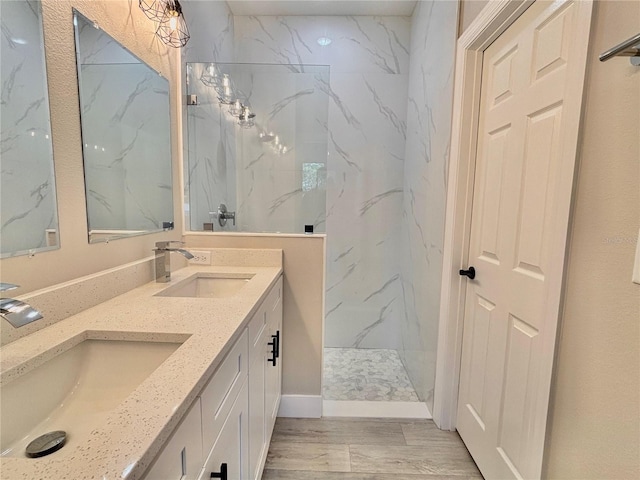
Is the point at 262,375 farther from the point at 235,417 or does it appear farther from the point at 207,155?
the point at 207,155

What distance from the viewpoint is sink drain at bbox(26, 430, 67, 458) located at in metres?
0.58

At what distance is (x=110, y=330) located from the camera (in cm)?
80

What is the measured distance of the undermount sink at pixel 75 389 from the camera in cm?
62

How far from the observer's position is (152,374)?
0.62m

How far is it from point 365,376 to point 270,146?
6.42 ft

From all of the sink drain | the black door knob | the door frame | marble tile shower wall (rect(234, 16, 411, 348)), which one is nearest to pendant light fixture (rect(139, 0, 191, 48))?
marble tile shower wall (rect(234, 16, 411, 348))

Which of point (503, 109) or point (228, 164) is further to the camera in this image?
point (228, 164)

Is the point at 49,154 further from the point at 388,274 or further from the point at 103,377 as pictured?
the point at 388,274

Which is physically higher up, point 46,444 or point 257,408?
point 46,444

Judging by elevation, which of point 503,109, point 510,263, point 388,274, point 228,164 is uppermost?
point 503,109

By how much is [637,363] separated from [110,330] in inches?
52.1

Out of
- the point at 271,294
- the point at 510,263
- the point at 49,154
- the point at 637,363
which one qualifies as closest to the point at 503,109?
the point at 510,263

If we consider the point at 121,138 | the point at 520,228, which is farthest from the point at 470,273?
the point at 121,138

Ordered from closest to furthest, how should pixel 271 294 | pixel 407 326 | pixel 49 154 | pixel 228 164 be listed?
1. pixel 49 154
2. pixel 271 294
3. pixel 228 164
4. pixel 407 326
